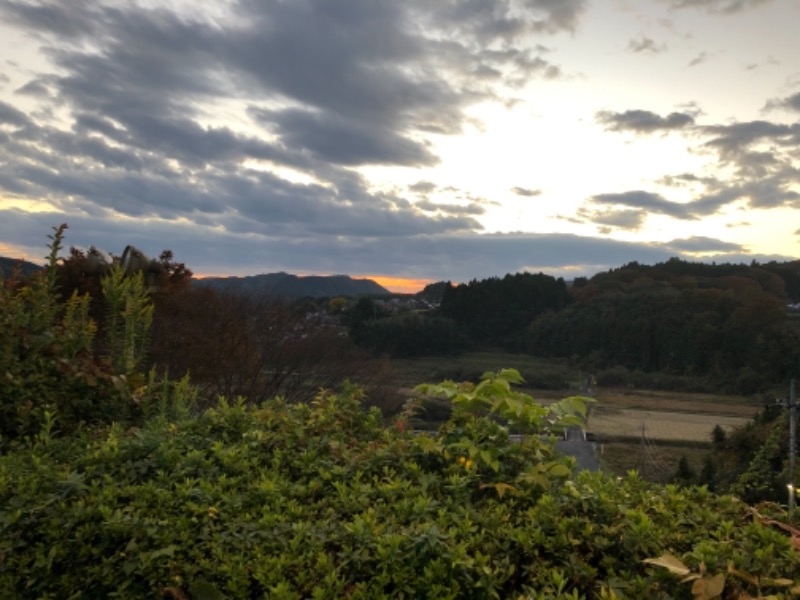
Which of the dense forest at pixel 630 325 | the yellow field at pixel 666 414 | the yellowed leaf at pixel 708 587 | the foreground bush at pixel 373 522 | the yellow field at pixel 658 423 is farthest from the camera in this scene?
the dense forest at pixel 630 325

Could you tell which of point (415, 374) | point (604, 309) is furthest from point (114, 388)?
point (604, 309)

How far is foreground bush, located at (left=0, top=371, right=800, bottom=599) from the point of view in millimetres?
1884

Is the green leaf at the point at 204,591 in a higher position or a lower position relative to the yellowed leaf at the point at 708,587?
lower

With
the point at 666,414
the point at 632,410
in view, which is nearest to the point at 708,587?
the point at 666,414

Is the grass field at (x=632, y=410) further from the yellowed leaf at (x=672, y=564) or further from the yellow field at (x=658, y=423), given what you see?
the yellowed leaf at (x=672, y=564)

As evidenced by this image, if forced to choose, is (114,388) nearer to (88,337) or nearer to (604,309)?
(88,337)

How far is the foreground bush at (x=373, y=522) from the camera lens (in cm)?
188

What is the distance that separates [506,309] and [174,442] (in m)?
71.4

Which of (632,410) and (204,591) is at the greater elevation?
(204,591)

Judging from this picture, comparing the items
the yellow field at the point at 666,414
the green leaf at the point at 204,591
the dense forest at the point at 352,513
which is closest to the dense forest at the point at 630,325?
the yellow field at the point at 666,414

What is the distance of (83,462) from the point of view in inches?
108

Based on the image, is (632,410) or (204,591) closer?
(204,591)

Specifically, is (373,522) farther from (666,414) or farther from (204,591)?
(666,414)

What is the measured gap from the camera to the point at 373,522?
2.10 metres
